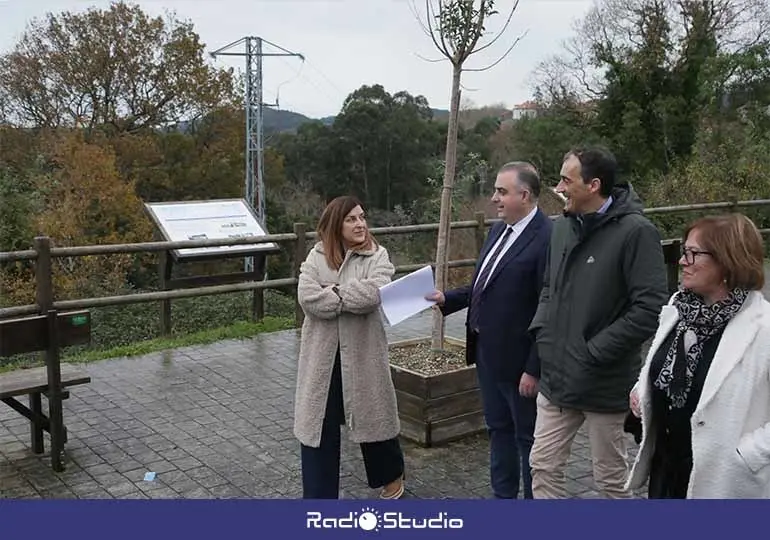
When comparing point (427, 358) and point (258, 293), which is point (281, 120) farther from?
point (427, 358)

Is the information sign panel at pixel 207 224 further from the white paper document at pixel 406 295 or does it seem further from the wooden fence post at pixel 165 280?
the white paper document at pixel 406 295

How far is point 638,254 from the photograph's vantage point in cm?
294

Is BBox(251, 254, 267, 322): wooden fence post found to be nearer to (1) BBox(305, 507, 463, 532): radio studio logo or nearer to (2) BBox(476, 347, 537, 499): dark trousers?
(2) BBox(476, 347, 537, 499): dark trousers

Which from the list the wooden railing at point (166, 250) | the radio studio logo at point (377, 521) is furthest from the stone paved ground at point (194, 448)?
the radio studio logo at point (377, 521)

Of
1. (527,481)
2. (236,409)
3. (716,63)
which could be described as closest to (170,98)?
(716,63)

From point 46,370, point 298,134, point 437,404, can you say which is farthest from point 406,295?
point 298,134

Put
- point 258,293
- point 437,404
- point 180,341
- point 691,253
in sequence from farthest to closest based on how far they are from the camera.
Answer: point 258,293, point 180,341, point 437,404, point 691,253

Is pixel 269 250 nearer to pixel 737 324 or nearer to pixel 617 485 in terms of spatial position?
pixel 617 485

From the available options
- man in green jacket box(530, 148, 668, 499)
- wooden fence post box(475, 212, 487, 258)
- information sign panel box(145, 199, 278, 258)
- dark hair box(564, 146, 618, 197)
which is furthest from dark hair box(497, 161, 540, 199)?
wooden fence post box(475, 212, 487, 258)

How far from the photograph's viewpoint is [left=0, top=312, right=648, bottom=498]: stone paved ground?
418 cm

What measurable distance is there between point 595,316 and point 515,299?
526 millimetres

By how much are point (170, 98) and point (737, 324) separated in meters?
24.7

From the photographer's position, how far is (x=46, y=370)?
15.1 ft

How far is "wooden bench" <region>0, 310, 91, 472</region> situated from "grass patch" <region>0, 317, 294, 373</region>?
6.96 feet
